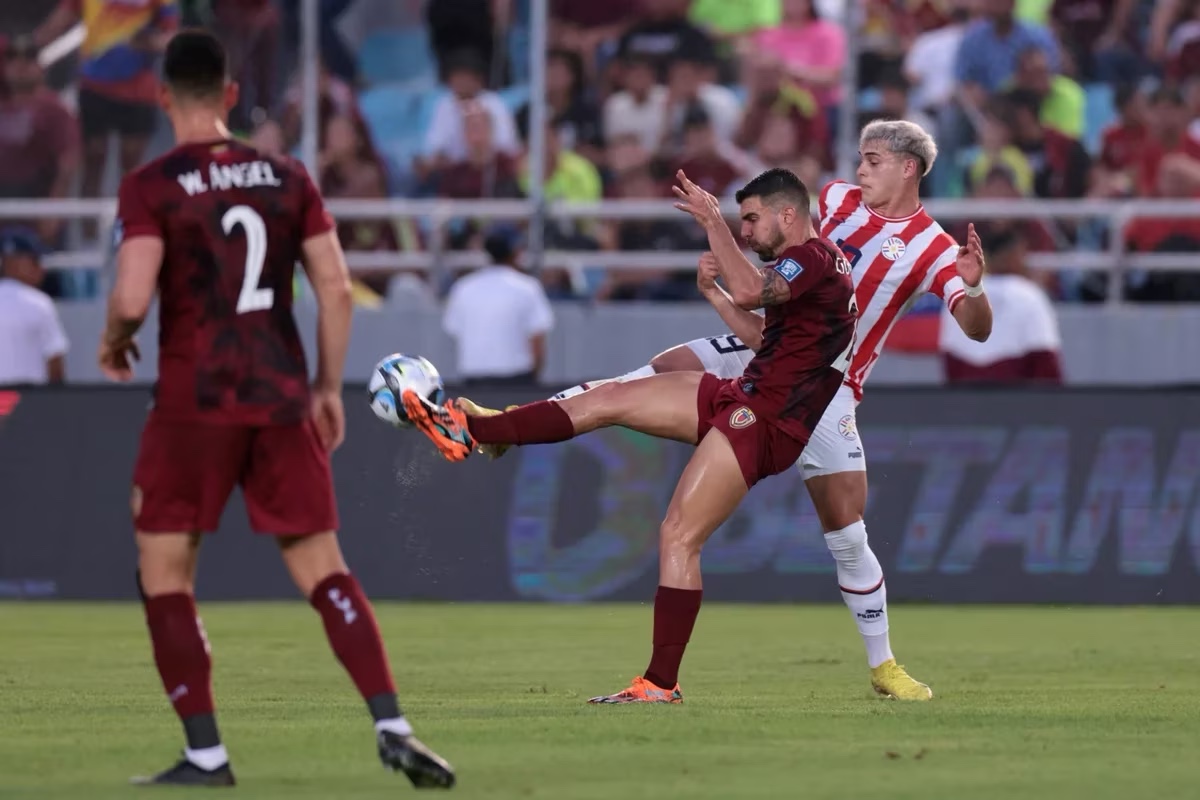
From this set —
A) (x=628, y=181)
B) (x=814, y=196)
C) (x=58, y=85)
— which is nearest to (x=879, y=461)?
(x=814, y=196)

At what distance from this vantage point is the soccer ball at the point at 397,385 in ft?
30.9

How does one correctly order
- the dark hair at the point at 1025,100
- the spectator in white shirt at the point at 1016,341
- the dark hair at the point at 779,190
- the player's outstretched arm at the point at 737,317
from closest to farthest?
the dark hair at the point at 779,190, the player's outstretched arm at the point at 737,317, the spectator in white shirt at the point at 1016,341, the dark hair at the point at 1025,100

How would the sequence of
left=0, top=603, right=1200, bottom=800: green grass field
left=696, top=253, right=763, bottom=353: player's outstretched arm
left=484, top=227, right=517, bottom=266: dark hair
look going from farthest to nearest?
left=484, top=227, right=517, bottom=266: dark hair < left=696, top=253, right=763, bottom=353: player's outstretched arm < left=0, top=603, right=1200, bottom=800: green grass field

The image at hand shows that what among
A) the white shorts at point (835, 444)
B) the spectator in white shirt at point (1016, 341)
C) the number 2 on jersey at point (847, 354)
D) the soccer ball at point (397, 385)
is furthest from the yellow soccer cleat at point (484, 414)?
the spectator in white shirt at point (1016, 341)

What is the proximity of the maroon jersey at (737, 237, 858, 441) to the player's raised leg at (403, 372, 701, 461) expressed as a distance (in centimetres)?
43

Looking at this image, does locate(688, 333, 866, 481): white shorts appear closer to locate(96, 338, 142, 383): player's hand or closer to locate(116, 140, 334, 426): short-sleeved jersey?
locate(116, 140, 334, 426): short-sleeved jersey

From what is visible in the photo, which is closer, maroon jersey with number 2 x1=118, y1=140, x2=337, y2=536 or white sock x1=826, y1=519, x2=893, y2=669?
maroon jersey with number 2 x1=118, y1=140, x2=337, y2=536

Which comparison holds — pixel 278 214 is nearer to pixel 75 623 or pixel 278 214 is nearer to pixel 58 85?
pixel 75 623

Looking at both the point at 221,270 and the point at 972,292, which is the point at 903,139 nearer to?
the point at 972,292

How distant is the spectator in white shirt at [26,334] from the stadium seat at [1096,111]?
8.65m

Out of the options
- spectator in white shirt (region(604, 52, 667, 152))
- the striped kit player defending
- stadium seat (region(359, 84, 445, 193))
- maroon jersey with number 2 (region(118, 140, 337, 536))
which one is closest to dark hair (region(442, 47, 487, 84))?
stadium seat (region(359, 84, 445, 193))

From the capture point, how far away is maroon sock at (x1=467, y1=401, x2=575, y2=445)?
Answer: 9617 millimetres

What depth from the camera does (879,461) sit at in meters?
15.1

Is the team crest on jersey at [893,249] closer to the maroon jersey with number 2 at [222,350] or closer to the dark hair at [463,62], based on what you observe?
the maroon jersey with number 2 at [222,350]
